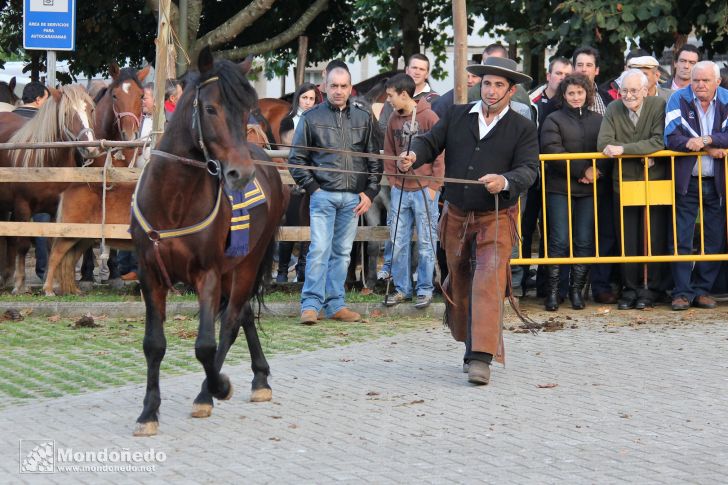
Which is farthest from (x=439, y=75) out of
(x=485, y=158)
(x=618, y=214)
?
(x=485, y=158)

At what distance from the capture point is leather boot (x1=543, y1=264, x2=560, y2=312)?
42.8 ft

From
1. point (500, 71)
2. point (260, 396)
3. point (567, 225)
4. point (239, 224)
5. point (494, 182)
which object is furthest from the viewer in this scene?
point (567, 225)

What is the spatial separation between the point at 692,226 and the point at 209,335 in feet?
21.5

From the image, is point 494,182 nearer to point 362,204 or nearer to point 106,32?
point 362,204

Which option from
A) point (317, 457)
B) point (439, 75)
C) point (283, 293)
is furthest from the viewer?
point (439, 75)

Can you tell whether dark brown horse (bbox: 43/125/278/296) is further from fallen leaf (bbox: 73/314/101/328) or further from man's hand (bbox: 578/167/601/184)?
man's hand (bbox: 578/167/601/184)

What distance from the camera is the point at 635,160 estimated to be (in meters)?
13.0

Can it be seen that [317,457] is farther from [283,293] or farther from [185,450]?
[283,293]

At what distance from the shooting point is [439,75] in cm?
2980

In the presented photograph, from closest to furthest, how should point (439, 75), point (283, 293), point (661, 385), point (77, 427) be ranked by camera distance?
1. point (77, 427)
2. point (661, 385)
3. point (283, 293)
4. point (439, 75)

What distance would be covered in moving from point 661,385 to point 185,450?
357 centimetres

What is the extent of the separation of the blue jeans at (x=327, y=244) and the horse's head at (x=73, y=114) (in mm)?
3169

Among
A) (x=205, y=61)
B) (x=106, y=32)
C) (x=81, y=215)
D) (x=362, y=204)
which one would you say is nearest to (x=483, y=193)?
(x=205, y=61)

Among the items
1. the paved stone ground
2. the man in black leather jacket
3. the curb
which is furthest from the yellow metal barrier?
the paved stone ground
